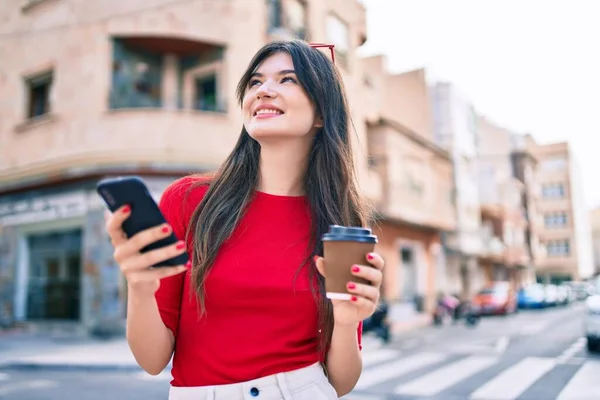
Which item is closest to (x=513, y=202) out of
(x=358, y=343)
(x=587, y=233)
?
(x=587, y=233)

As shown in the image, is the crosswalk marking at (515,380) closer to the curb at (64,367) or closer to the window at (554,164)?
the curb at (64,367)

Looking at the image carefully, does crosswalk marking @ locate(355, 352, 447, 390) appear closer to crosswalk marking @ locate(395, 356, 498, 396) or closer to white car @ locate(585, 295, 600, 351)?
crosswalk marking @ locate(395, 356, 498, 396)

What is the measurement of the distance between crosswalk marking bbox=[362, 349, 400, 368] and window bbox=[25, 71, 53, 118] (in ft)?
36.1

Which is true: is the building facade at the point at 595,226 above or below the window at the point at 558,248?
above

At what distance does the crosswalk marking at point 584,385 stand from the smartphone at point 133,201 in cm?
616

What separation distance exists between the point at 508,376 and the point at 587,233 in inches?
2529

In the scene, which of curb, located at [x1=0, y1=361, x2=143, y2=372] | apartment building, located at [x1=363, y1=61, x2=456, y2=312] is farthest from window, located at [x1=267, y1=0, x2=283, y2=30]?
curb, located at [x1=0, y1=361, x2=143, y2=372]

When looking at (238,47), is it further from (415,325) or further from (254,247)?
(254,247)

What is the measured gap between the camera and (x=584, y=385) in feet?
21.3

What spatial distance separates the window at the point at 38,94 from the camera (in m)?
14.9

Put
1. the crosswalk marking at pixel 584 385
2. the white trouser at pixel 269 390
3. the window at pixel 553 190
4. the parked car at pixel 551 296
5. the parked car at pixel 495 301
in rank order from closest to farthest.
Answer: the white trouser at pixel 269 390 < the crosswalk marking at pixel 584 385 < the parked car at pixel 495 301 < the parked car at pixel 551 296 < the window at pixel 553 190

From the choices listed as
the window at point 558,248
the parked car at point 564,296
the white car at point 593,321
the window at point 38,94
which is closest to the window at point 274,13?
the window at point 38,94

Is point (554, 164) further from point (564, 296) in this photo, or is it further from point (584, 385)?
point (584, 385)

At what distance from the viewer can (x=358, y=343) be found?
1.65 metres
